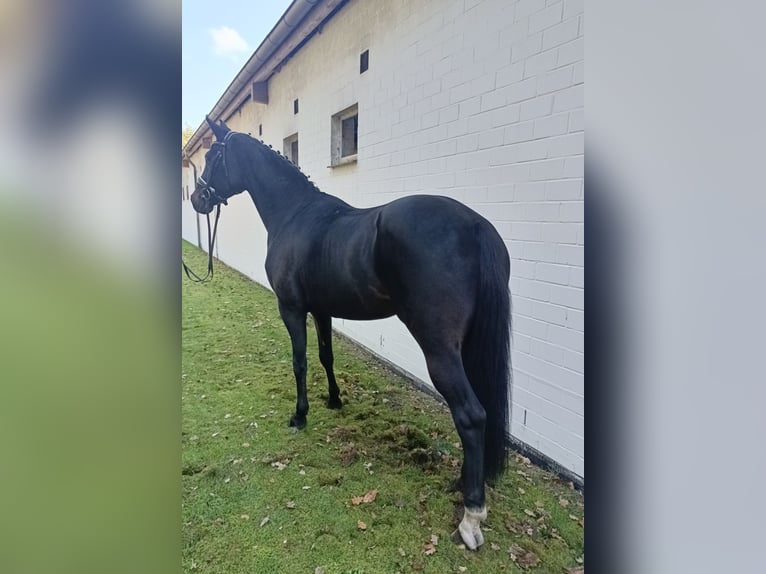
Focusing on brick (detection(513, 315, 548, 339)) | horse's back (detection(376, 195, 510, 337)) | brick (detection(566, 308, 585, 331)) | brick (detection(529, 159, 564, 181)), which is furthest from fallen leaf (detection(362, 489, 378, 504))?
brick (detection(529, 159, 564, 181))

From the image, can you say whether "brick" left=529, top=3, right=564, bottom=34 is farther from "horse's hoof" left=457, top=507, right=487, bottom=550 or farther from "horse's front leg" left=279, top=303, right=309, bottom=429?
"horse's hoof" left=457, top=507, right=487, bottom=550

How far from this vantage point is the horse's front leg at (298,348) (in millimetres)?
1815

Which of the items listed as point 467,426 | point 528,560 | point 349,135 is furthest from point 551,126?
point 528,560

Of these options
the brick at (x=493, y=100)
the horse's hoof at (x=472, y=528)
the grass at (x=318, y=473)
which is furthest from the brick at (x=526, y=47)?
the horse's hoof at (x=472, y=528)

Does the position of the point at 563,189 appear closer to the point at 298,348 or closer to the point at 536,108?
the point at 536,108

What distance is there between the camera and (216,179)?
5.59 ft

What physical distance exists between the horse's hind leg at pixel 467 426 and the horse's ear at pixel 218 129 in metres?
1.16

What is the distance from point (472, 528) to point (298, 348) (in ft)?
3.32

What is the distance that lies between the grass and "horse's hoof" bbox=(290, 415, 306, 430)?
3cm

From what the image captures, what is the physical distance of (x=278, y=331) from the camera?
1851mm
